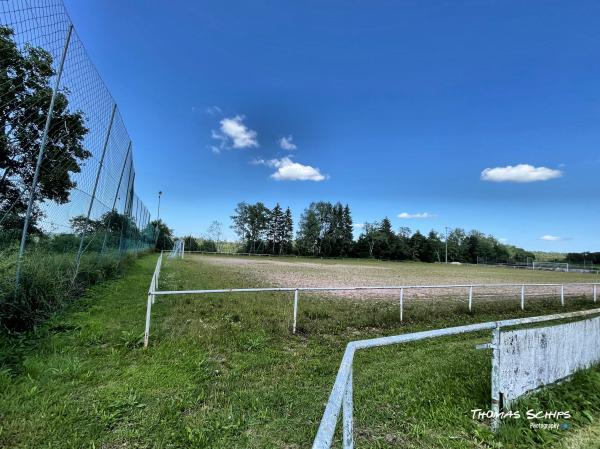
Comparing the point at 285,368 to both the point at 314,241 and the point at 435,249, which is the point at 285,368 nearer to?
the point at 314,241

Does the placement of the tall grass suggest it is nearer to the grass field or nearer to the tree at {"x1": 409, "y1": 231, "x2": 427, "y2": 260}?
the grass field

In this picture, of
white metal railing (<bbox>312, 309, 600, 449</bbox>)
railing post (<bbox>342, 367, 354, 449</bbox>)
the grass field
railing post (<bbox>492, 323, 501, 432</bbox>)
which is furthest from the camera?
railing post (<bbox>492, 323, 501, 432</bbox>)

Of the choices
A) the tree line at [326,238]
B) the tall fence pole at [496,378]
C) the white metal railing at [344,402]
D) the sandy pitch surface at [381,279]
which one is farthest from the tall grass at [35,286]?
the tree line at [326,238]

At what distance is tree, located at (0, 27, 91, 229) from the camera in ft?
14.0

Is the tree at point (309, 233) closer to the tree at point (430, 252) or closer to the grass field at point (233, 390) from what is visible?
the tree at point (430, 252)

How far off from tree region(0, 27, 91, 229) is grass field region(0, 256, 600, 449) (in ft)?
7.06

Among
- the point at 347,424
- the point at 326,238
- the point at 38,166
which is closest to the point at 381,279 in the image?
the point at 38,166

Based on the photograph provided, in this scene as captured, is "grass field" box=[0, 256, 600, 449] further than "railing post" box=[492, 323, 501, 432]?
No

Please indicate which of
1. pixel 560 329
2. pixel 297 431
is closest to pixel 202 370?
pixel 297 431

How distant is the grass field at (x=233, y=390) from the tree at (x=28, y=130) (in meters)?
2.15

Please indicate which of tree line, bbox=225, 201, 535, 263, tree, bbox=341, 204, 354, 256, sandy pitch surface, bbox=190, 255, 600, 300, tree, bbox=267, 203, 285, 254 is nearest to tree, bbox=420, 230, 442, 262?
tree line, bbox=225, 201, 535, 263

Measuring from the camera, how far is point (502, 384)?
2.91 metres

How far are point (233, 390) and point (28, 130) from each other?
4.93 m

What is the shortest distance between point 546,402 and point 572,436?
43cm
